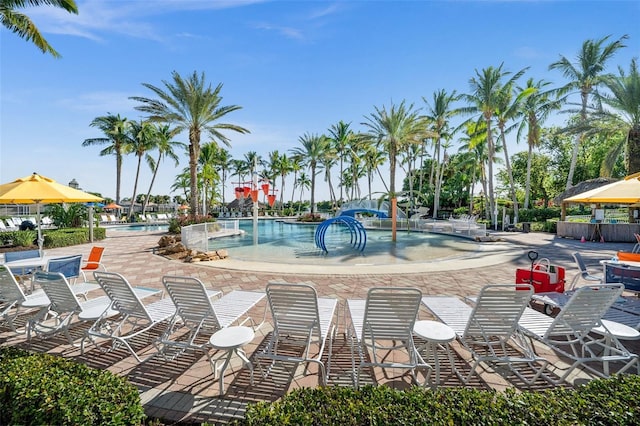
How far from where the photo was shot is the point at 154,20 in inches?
363

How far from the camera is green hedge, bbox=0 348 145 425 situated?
2.26 metres

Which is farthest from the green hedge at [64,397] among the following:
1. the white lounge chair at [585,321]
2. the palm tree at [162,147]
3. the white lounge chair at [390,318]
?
the palm tree at [162,147]

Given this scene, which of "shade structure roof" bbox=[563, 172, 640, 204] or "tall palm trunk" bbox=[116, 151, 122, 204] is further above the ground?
"tall palm trunk" bbox=[116, 151, 122, 204]

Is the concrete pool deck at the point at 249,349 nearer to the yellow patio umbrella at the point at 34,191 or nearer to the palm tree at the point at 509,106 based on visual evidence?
the yellow patio umbrella at the point at 34,191

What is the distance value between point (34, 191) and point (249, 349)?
730 centimetres

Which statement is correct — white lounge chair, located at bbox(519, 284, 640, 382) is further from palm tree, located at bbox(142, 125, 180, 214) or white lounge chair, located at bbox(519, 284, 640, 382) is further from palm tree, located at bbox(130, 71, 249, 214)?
palm tree, located at bbox(142, 125, 180, 214)

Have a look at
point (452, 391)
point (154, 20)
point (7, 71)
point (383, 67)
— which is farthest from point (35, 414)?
point (383, 67)

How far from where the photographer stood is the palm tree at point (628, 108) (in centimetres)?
1833

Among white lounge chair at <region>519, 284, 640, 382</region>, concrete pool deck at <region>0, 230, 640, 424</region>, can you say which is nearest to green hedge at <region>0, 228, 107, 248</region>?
concrete pool deck at <region>0, 230, 640, 424</region>

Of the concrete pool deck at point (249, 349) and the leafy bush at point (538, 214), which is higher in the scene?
the leafy bush at point (538, 214)

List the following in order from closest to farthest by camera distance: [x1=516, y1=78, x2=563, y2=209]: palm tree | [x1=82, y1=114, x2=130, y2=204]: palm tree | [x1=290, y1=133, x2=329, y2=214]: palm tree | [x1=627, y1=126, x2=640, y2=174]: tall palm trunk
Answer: [x1=627, y1=126, x2=640, y2=174]: tall palm trunk, [x1=516, y1=78, x2=563, y2=209]: palm tree, [x1=82, y1=114, x2=130, y2=204]: palm tree, [x1=290, y1=133, x2=329, y2=214]: palm tree

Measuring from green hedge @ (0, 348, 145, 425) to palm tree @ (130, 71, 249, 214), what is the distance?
19.4 metres

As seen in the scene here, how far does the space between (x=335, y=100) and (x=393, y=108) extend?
584 cm

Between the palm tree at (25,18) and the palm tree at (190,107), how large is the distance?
780cm
